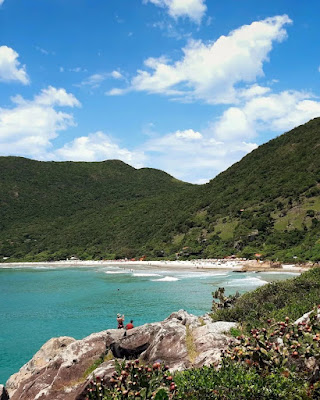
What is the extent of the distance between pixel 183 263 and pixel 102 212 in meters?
91.8

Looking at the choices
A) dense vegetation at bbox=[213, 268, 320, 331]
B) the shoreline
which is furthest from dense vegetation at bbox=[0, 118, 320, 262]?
dense vegetation at bbox=[213, 268, 320, 331]

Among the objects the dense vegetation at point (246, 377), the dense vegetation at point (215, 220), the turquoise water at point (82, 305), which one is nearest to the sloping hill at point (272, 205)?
the dense vegetation at point (215, 220)

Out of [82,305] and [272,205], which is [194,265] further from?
[82,305]

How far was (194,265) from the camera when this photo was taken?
97812 millimetres

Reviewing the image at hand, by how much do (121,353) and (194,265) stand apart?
8379cm

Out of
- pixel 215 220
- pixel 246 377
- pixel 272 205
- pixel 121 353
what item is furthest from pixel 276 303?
pixel 215 220

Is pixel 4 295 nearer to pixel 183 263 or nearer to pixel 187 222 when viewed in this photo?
pixel 183 263

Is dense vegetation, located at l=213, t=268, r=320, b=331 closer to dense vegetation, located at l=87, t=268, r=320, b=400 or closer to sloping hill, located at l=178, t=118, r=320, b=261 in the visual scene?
dense vegetation, located at l=87, t=268, r=320, b=400

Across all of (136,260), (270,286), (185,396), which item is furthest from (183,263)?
(185,396)

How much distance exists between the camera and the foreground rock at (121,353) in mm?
13992

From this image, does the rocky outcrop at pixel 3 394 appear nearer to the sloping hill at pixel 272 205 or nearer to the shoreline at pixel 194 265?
the shoreline at pixel 194 265

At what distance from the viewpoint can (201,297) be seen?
2066 inches

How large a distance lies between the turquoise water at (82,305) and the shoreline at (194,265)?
500cm

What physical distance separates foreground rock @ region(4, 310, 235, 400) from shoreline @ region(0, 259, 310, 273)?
6212 centimetres
